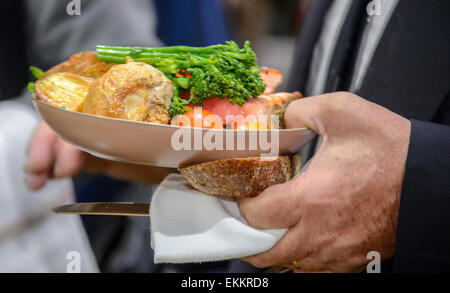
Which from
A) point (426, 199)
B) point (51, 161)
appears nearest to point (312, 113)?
point (426, 199)

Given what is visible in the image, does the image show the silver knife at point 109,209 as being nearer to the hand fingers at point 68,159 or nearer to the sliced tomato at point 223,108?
the sliced tomato at point 223,108

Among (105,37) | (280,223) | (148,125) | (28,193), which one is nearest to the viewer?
(148,125)

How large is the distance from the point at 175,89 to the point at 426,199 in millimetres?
576

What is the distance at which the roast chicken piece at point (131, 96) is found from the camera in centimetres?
79

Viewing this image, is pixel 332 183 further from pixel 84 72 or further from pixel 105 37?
pixel 105 37

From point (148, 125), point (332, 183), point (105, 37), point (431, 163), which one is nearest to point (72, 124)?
point (148, 125)

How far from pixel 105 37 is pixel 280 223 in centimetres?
182

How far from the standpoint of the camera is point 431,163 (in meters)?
0.75

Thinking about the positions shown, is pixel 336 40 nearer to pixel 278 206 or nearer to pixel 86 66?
pixel 278 206

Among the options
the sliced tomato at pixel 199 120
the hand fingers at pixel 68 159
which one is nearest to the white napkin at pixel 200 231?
the sliced tomato at pixel 199 120

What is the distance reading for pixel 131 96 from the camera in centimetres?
80

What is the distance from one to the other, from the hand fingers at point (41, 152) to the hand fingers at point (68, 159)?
3 cm

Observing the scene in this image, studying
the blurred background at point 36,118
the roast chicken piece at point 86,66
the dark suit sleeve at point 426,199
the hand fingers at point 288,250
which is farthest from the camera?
the blurred background at point 36,118

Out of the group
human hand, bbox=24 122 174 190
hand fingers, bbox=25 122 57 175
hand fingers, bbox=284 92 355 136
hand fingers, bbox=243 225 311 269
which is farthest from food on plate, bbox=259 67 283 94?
hand fingers, bbox=25 122 57 175
